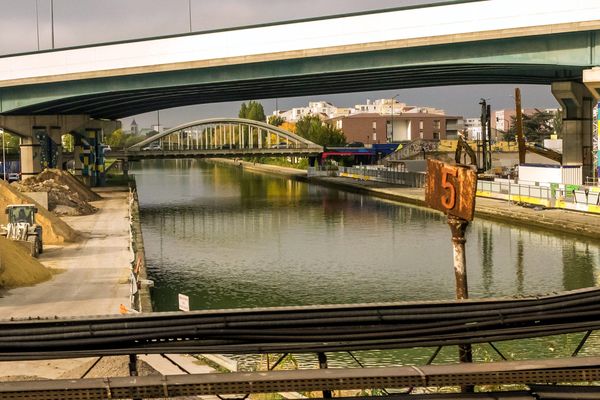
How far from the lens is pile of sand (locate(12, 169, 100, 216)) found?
54.2m

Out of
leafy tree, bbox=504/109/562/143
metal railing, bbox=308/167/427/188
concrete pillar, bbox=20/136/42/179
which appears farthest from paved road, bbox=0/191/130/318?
leafy tree, bbox=504/109/562/143

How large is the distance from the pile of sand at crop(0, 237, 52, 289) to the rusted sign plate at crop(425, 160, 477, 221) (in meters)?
18.4

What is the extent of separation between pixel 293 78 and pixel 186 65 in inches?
294

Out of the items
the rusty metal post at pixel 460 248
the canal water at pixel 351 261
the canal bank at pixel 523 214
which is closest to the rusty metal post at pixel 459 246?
the rusty metal post at pixel 460 248

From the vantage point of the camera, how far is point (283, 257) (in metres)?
39.0

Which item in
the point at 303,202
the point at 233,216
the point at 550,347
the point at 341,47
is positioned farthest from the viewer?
the point at 303,202

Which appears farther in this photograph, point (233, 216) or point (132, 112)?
point (132, 112)

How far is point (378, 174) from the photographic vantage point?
93.3 meters

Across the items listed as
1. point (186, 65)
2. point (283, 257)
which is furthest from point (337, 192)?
point (283, 257)

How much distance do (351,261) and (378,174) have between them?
5681cm

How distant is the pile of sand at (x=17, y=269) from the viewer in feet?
87.4

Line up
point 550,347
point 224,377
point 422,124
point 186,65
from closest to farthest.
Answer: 1. point 224,377
2. point 550,347
3. point 186,65
4. point 422,124

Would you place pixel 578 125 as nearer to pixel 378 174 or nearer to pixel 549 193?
pixel 549 193

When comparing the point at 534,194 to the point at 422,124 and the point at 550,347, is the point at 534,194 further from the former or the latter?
the point at 422,124
